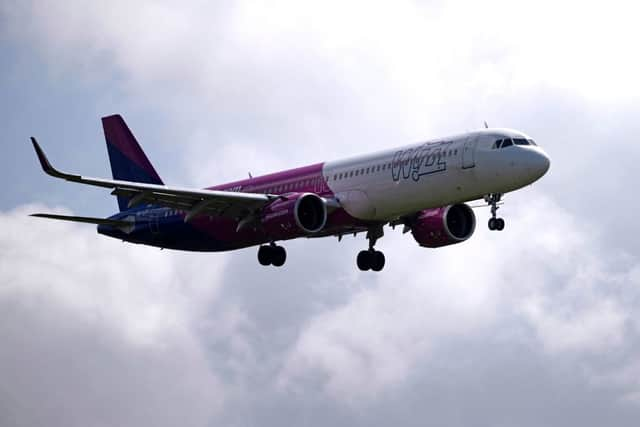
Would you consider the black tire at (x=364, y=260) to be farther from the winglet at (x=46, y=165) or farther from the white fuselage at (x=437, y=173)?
the winglet at (x=46, y=165)

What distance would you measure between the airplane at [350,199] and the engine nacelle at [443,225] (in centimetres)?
5

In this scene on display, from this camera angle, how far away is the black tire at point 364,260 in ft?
216

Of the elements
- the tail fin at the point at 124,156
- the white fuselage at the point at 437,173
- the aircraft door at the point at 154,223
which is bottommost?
the white fuselage at the point at 437,173

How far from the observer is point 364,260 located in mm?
66000

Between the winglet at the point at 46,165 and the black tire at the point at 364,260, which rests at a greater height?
the black tire at the point at 364,260

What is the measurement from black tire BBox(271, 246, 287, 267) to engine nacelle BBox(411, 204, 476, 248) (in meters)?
6.21

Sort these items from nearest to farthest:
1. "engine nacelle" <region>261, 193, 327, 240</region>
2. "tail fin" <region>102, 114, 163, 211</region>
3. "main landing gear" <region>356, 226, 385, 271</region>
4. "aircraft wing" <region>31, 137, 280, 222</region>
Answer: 1. "aircraft wing" <region>31, 137, 280, 222</region>
2. "engine nacelle" <region>261, 193, 327, 240</region>
3. "main landing gear" <region>356, 226, 385, 271</region>
4. "tail fin" <region>102, 114, 163, 211</region>

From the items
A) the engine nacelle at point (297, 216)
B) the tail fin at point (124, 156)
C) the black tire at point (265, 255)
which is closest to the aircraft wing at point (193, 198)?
the engine nacelle at point (297, 216)

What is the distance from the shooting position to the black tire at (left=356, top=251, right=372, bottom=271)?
65.9 metres

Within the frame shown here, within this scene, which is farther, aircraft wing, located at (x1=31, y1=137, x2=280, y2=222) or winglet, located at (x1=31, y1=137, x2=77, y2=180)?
aircraft wing, located at (x1=31, y1=137, x2=280, y2=222)

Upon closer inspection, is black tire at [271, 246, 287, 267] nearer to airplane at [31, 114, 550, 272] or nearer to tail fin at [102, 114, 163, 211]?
airplane at [31, 114, 550, 272]

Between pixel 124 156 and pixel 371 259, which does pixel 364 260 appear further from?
pixel 124 156

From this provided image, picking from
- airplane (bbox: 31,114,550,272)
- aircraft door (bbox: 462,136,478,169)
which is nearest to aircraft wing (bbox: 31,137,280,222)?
airplane (bbox: 31,114,550,272)

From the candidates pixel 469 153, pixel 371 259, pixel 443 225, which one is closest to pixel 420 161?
pixel 469 153
